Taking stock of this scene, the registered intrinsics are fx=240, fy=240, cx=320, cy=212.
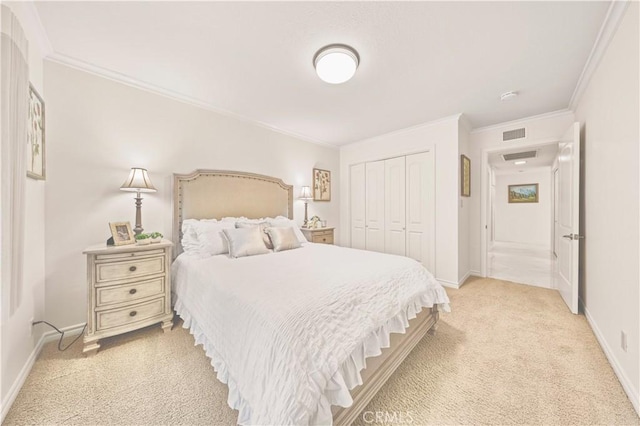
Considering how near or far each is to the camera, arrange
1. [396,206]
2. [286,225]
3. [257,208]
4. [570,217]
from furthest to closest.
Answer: [396,206] → [257,208] → [286,225] → [570,217]

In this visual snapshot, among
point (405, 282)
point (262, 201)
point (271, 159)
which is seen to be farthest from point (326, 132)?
point (405, 282)

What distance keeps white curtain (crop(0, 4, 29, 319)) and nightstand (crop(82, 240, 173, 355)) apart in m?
0.54

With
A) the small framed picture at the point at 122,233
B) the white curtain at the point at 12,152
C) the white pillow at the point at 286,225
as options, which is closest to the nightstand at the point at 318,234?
the white pillow at the point at 286,225

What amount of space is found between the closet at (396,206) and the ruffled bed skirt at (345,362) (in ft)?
6.09

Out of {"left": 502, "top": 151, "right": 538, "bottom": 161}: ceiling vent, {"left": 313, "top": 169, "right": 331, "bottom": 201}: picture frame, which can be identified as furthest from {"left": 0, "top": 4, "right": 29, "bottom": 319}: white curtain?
{"left": 502, "top": 151, "right": 538, "bottom": 161}: ceiling vent

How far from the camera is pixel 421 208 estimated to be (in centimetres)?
384

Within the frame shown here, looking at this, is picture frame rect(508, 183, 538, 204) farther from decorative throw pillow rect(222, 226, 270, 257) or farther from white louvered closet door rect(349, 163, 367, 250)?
decorative throw pillow rect(222, 226, 270, 257)

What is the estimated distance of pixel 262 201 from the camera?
3561mm

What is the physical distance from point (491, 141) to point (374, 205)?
210 centimetres

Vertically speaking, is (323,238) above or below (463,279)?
above

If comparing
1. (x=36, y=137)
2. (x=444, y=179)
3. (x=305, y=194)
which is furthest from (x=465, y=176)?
(x=36, y=137)

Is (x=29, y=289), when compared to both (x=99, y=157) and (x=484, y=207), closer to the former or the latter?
(x=99, y=157)

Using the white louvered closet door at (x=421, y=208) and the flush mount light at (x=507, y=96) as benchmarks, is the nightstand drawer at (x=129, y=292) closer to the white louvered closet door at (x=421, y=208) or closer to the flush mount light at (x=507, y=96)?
the white louvered closet door at (x=421, y=208)

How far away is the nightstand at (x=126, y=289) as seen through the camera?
6.19ft
